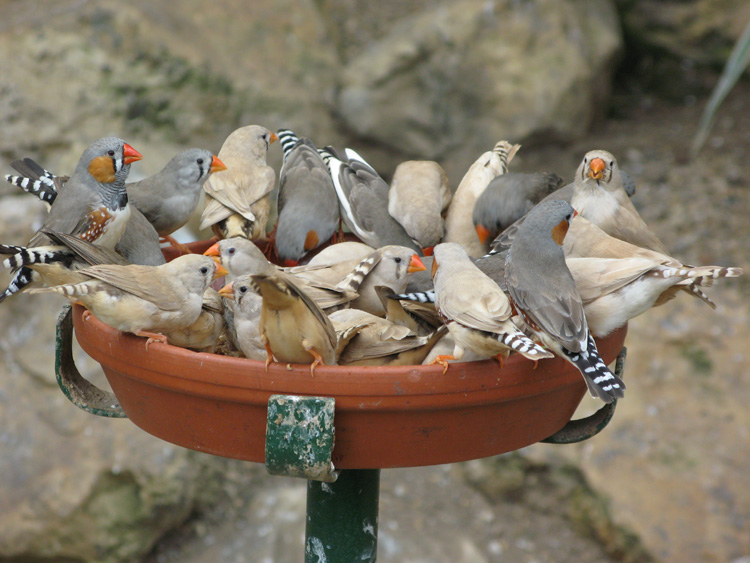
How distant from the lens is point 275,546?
16.1ft

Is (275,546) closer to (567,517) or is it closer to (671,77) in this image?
(567,517)

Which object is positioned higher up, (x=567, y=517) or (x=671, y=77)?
(x=671, y=77)

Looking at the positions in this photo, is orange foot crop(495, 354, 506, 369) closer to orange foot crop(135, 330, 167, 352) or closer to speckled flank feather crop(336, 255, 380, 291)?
speckled flank feather crop(336, 255, 380, 291)

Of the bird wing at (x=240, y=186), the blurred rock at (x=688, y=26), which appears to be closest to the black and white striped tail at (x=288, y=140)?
the bird wing at (x=240, y=186)

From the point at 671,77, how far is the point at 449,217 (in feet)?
13.2

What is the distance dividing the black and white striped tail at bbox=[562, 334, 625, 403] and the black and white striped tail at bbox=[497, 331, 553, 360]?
0.16 metres

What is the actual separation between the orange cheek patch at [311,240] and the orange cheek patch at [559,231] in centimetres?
120

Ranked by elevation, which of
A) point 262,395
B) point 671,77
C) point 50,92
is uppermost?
point 671,77

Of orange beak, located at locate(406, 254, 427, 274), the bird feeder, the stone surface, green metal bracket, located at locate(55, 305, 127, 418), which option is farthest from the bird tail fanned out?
the stone surface

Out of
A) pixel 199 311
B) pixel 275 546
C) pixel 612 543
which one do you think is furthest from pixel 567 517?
pixel 199 311

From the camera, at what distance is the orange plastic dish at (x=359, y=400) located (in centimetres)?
203

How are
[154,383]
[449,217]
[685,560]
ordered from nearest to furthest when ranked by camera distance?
[154,383], [449,217], [685,560]

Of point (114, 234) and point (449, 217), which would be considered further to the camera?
point (449, 217)

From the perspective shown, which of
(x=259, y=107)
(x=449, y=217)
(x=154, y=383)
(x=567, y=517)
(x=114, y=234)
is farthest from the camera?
(x=259, y=107)
